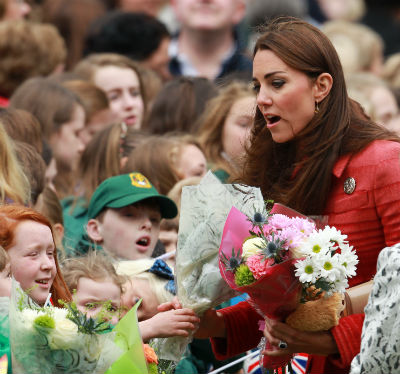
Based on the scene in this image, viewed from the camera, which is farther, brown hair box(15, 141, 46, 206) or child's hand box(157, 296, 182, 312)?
brown hair box(15, 141, 46, 206)

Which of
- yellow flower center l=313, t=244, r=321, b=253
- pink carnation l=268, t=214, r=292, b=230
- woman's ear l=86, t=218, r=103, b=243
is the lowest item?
woman's ear l=86, t=218, r=103, b=243

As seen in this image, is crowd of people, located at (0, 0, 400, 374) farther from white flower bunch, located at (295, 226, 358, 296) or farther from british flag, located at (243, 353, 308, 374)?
white flower bunch, located at (295, 226, 358, 296)

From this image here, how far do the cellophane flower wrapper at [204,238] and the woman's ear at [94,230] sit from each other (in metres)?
1.65

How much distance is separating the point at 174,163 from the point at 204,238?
8.50 feet

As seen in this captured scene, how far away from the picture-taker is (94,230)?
6.26 metres

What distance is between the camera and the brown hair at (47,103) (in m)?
7.76

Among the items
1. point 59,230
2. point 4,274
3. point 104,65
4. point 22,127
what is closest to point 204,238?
point 4,274

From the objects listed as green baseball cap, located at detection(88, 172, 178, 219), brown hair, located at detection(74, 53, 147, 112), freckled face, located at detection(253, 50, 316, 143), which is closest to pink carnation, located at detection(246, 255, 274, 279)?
freckled face, located at detection(253, 50, 316, 143)

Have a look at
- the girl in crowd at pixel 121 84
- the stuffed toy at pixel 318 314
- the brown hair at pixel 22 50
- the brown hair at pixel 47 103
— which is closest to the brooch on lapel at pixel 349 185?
the stuffed toy at pixel 318 314

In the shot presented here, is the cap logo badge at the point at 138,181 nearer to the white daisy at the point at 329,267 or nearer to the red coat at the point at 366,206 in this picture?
the red coat at the point at 366,206

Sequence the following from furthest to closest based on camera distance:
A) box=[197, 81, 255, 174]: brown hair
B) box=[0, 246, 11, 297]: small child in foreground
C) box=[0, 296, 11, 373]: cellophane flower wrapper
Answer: box=[197, 81, 255, 174]: brown hair → box=[0, 246, 11, 297]: small child in foreground → box=[0, 296, 11, 373]: cellophane flower wrapper

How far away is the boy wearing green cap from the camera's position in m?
6.13

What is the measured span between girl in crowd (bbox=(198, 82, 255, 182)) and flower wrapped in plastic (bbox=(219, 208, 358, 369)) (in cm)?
293

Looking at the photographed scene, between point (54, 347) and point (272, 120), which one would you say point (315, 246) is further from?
point (54, 347)
